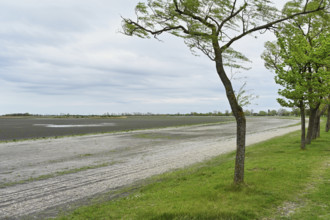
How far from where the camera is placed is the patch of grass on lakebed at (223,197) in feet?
24.4

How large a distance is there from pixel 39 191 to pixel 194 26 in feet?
29.5

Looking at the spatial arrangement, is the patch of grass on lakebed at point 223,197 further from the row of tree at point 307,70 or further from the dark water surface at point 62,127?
the dark water surface at point 62,127

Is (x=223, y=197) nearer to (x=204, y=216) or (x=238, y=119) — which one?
(x=204, y=216)

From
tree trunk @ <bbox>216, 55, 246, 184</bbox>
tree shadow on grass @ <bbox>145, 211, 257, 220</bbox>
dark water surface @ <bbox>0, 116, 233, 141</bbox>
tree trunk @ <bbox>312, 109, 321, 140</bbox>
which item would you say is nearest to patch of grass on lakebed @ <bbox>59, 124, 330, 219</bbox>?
tree shadow on grass @ <bbox>145, 211, 257, 220</bbox>

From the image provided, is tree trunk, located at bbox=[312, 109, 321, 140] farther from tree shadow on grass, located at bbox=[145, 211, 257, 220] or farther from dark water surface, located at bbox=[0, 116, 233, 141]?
dark water surface, located at bbox=[0, 116, 233, 141]

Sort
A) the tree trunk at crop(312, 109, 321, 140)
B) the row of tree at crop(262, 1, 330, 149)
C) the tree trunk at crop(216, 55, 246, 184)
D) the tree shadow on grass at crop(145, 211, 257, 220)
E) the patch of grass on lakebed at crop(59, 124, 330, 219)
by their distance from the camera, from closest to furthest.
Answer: the tree shadow on grass at crop(145, 211, 257, 220), the patch of grass on lakebed at crop(59, 124, 330, 219), the tree trunk at crop(216, 55, 246, 184), the row of tree at crop(262, 1, 330, 149), the tree trunk at crop(312, 109, 321, 140)

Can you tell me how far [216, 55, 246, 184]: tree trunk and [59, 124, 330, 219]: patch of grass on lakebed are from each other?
722mm

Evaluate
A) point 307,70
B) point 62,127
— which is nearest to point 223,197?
point 307,70

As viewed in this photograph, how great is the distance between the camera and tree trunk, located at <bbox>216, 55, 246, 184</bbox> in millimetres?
9531

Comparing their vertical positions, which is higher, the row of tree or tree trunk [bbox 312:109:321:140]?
the row of tree

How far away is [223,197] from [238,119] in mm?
2803

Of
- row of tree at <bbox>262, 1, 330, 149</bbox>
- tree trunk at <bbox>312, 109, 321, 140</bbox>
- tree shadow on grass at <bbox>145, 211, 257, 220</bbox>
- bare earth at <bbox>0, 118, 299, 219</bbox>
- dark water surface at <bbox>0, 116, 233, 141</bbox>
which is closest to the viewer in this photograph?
tree shadow on grass at <bbox>145, 211, 257, 220</bbox>

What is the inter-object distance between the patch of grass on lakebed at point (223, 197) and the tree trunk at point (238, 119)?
0.72 metres

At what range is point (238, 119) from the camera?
9586 millimetres
